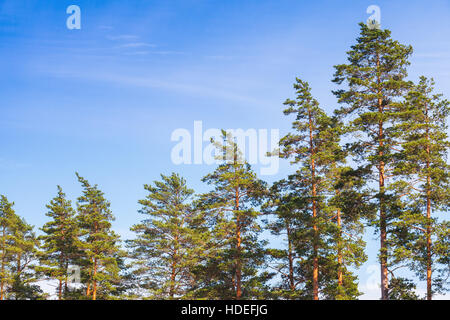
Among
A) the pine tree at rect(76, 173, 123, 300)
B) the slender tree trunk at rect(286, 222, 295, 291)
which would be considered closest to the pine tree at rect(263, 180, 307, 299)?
the slender tree trunk at rect(286, 222, 295, 291)

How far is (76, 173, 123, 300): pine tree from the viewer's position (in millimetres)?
40062

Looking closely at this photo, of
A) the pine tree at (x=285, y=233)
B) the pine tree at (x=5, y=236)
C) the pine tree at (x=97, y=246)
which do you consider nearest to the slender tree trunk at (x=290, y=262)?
the pine tree at (x=285, y=233)

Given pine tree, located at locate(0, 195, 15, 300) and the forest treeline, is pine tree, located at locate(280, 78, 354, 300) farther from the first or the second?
pine tree, located at locate(0, 195, 15, 300)

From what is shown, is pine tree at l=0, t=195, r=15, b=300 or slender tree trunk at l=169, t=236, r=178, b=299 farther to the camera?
pine tree at l=0, t=195, r=15, b=300

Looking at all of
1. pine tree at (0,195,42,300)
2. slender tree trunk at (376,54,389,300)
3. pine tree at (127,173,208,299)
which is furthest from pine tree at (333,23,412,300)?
pine tree at (0,195,42,300)

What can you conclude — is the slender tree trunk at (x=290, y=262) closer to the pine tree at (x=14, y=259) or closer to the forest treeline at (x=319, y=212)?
the forest treeline at (x=319, y=212)

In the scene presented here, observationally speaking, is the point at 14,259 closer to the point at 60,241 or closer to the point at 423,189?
the point at 60,241

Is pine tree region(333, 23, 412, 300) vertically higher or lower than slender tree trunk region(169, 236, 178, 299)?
higher

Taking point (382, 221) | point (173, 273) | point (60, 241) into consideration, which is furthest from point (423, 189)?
point (60, 241)

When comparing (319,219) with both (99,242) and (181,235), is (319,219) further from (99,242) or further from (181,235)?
(99,242)

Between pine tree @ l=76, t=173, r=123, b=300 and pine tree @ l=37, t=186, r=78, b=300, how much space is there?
3.62ft

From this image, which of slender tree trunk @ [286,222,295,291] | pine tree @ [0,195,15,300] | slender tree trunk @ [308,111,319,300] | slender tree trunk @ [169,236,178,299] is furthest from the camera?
pine tree @ [0,195,15,300]

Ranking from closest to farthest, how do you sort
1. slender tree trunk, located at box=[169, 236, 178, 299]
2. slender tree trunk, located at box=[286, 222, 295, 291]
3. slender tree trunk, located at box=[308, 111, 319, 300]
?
slender tree trunk, located at box=[308, 111, 319, 300] < slender tree trunk, located at box=[286, 222, 295, 291] < slender tree trunk, located at box=[169, 236, 178, 299]
